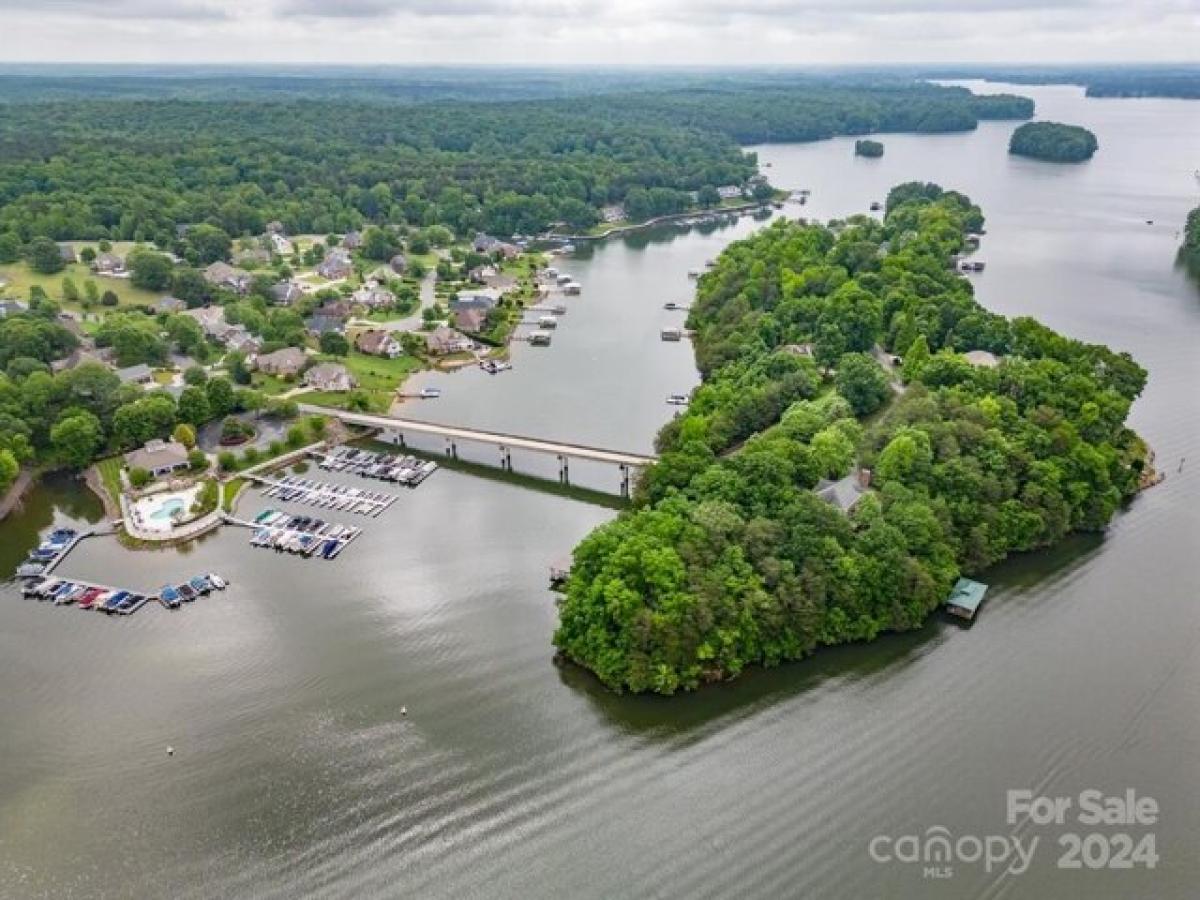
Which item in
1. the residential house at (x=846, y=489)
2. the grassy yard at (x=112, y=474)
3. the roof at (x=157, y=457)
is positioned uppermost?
the residential house at (x=846, y=489)

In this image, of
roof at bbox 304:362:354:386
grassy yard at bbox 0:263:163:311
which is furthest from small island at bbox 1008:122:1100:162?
grassy yard at bbox 0:263:163:311

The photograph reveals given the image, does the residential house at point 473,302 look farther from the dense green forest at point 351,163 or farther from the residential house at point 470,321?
the dense green forest at point 351,163

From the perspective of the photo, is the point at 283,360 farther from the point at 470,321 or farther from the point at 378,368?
the point at 470,321

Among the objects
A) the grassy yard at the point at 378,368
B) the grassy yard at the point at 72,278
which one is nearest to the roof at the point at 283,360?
the grassy yard at the point at 378,368

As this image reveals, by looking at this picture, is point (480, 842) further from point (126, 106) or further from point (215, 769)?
point (126, 106)

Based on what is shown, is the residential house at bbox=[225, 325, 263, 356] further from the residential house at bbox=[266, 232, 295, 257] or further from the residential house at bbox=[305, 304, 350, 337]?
the residential house at bbox=[266, 232, 295, 257]

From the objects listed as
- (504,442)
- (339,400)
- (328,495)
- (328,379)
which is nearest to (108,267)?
(328,379)
